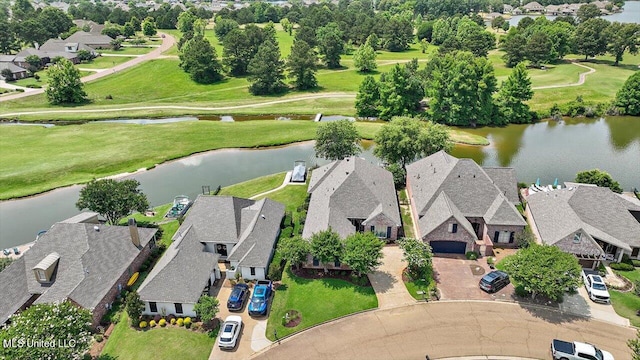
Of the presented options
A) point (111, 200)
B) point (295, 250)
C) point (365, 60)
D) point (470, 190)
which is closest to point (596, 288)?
point (470, 190)

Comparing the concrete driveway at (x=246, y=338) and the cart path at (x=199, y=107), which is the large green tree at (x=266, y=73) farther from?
the concrete driveway at (x=246, y=338)

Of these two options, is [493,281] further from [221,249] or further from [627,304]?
[221,249]

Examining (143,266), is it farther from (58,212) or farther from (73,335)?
(58,212)

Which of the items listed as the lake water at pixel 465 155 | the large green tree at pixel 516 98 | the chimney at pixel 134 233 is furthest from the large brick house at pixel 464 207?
the large green tree at pixel 516 98

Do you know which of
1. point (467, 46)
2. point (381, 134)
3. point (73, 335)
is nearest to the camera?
point (73, 335)

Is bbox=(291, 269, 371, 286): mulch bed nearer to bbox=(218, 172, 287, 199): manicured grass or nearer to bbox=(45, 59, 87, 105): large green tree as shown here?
bbox=(218, 172, 287, 199): manicured grass

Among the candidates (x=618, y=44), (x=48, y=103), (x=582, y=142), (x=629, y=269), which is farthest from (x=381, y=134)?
(x=618, y=44)
